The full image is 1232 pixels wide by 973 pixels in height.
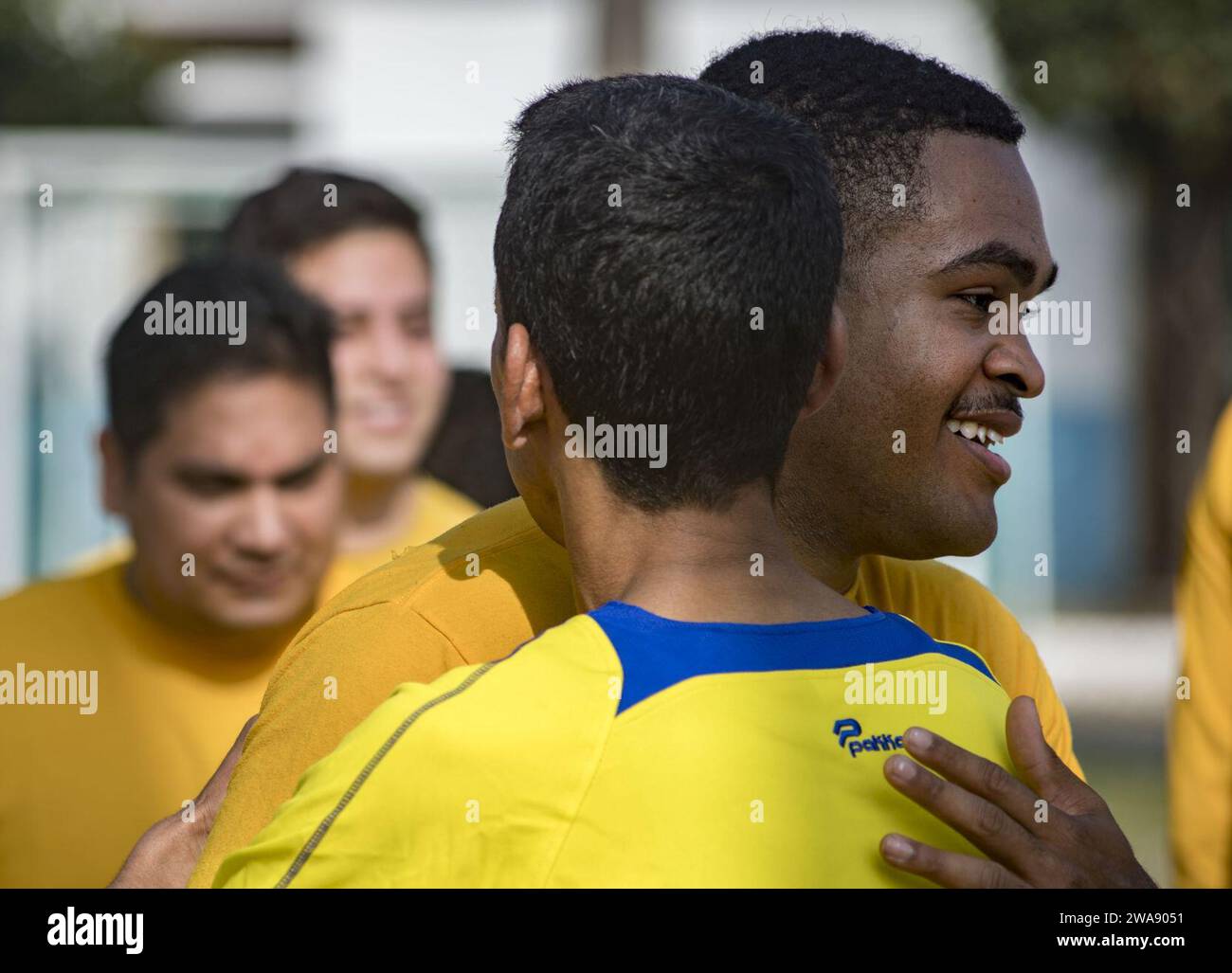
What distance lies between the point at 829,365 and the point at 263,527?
2143 mm

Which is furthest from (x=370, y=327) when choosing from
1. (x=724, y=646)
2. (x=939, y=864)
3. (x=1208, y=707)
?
(x=939, y=864)

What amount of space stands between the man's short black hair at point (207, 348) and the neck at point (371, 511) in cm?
64

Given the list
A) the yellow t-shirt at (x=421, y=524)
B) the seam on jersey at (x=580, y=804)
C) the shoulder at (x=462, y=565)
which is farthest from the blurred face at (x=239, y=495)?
the seam on jersey at (x=580, y=804)

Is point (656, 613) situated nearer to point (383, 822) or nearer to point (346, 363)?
point (383, 822)

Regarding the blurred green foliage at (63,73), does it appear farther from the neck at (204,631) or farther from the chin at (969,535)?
the chin at (969,535)

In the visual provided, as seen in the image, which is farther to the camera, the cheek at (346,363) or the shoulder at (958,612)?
the cheek at (346,363)

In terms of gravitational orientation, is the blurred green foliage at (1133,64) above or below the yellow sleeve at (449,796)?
above

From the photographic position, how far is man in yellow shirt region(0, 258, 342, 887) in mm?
3074

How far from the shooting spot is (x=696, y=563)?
1.63m

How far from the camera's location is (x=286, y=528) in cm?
366

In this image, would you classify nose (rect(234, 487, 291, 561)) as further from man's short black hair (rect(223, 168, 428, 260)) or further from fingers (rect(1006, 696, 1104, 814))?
fingers (rect(1006, 696, 1104, 814))

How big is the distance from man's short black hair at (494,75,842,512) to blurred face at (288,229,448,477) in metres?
2.91

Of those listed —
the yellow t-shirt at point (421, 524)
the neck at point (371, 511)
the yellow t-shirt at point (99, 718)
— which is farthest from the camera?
the neck at point (371, 511)

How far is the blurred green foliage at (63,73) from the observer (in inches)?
768
